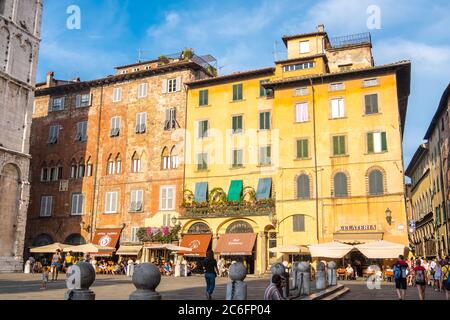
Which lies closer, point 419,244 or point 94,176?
point 94,176

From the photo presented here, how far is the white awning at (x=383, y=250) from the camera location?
26672 mm

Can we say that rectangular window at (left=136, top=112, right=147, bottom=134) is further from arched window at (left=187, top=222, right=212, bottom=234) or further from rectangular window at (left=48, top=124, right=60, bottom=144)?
arched window at (left=187, top=222, right=212, bottom=234)

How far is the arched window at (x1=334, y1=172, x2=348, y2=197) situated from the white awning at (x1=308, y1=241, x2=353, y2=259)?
17.0 ft

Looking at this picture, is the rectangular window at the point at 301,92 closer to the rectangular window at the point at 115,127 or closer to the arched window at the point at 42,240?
the rectangular window at the point at 115,127

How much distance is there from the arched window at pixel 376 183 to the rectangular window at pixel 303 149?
479 cm

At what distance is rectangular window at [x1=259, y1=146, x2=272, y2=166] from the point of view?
36062 mm

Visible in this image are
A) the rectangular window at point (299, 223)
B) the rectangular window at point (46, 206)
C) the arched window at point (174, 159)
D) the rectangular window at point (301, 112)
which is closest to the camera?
the rectangular window at point (299, 223)

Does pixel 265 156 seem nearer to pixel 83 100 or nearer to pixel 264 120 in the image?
pixel 264 120

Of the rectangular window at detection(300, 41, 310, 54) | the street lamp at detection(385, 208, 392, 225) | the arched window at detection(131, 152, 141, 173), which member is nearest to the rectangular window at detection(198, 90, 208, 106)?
the arched window at detection(131, 152, 141, 173)

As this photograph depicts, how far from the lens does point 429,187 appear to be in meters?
51.6

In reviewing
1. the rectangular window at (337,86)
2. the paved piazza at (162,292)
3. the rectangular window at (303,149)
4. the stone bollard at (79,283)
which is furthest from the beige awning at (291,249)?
the stone bollard at (79,283)

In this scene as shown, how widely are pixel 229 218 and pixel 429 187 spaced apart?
2683 centimetres
